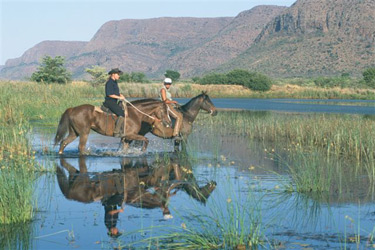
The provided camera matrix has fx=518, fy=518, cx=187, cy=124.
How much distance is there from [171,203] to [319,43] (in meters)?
123

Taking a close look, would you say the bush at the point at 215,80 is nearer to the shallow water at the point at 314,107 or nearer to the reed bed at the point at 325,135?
the shallow water at the point at 314,107

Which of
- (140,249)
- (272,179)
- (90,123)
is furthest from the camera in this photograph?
(90,123)

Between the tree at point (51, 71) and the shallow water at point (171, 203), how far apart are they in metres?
50.3

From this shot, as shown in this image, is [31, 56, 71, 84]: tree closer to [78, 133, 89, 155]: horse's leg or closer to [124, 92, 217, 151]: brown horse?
[124, 92, 217, 151]: brown horse

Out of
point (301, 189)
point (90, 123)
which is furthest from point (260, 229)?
point (90, 123)

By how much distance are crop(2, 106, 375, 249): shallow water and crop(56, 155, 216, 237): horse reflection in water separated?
0.02 m

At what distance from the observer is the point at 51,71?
6384 cm

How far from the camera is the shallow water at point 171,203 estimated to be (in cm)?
708

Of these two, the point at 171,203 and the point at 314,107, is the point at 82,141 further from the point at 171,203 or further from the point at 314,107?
the point at 314,107

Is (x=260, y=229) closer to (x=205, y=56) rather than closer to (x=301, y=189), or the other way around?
(x=301, y=189)

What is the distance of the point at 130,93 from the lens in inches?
2016

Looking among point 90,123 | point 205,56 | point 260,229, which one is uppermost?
point 205,56

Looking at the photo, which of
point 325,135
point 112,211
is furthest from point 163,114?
point 112,211

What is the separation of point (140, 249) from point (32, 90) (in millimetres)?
25082
